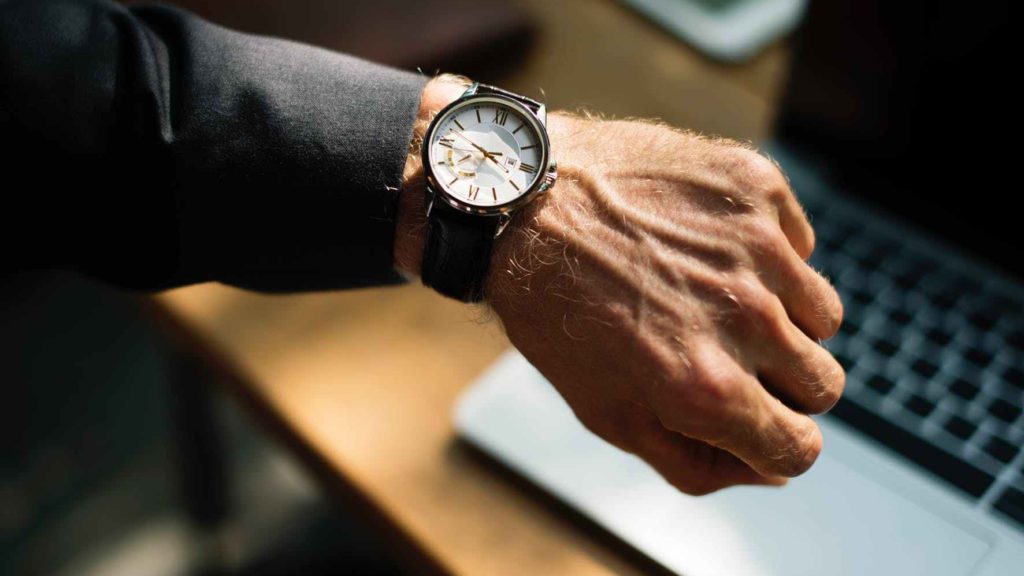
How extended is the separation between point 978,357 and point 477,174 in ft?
1.28

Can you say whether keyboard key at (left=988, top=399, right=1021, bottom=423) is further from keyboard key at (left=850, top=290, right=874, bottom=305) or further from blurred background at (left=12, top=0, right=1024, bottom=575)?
keyboard key at (left=850, top=290, right=874, bottom=305)

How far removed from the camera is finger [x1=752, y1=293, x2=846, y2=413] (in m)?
0.48

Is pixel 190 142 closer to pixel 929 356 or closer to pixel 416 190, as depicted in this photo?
pixel 416 190

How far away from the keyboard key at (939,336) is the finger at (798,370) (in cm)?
17

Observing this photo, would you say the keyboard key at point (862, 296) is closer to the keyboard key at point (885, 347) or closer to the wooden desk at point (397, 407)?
the keyboard key at point (885, 347)

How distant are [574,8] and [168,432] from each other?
2.83 feet

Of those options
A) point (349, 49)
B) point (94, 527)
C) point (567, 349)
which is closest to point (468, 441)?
point (567, 349)

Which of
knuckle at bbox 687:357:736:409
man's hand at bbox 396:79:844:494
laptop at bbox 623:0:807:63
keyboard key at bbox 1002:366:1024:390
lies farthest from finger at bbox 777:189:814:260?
laptop at bbox 623:0:807:63

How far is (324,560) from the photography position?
1.13 metres

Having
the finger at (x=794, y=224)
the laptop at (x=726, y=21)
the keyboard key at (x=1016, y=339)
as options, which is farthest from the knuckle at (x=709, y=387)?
the laptop at (x=726, y=21)

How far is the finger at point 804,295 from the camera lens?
49 centimetres

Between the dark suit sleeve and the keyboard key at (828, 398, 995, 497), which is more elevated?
the dark suit sleeve

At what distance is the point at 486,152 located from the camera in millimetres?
520

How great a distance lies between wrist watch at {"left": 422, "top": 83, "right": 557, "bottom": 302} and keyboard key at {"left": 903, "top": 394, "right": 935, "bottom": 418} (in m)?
0.30
